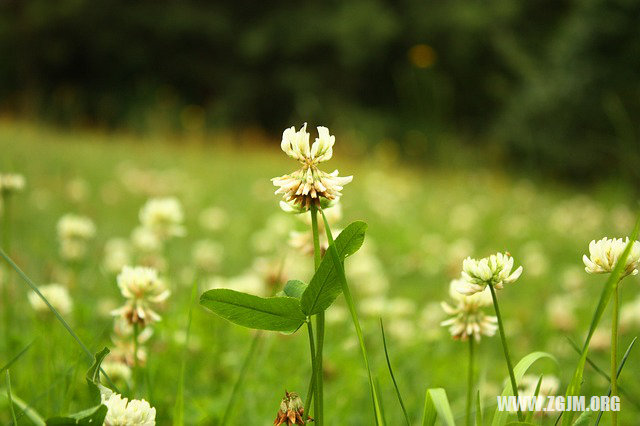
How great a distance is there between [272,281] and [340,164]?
584 cm

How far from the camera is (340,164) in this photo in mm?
7113

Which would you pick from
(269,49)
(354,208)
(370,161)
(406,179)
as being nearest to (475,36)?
(269,49)

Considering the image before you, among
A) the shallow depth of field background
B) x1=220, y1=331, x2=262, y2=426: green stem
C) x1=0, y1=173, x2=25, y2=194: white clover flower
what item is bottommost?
x1=220, y1=331, x2=262, y2=426: green stem

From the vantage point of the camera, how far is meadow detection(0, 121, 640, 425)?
1.12m

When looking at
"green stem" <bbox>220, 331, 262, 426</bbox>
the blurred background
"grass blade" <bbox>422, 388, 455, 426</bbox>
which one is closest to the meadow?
"green stem" <bbox>220, 331, 262, 426</bbox>

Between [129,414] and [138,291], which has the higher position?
[138,291]

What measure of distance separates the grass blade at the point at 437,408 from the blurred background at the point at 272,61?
851cm

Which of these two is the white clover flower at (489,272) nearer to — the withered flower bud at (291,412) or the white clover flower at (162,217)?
the withered flower bud at (291,412)

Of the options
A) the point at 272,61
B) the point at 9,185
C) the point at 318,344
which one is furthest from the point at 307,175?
the point at 272,61

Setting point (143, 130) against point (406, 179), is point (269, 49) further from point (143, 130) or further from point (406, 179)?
point (406, 179)

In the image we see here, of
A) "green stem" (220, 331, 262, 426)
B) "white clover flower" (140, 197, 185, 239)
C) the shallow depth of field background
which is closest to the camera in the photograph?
"green stem" (220, 331, 262, 426)

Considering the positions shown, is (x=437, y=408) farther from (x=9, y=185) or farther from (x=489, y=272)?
(x=9, y=185)

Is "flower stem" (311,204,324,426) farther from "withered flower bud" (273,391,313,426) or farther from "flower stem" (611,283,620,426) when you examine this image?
"flower stem" (611,283,620,426)

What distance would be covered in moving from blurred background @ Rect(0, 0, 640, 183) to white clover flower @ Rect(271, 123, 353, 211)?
8508 mm
